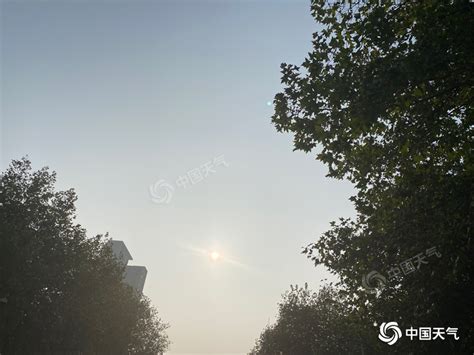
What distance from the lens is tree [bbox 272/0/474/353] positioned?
8422 millimetres

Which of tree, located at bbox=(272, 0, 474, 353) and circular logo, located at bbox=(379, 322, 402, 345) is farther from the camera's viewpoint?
circular logo, located at bbox=(379, 322, 402, 345)

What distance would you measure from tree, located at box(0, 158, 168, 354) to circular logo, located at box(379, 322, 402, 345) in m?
23.8

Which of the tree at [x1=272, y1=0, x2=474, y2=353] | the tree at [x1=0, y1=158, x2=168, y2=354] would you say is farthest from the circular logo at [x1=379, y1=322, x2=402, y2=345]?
the tree at [x1=0, y1=158, x2=168, y2=354]

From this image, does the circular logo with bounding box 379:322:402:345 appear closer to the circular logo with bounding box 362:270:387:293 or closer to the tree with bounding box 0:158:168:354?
the circular logo with bounding box 362:270:387:293

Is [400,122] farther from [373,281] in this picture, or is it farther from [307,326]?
[307,326]

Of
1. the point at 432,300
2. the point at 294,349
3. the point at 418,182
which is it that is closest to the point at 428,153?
the point at 418,182

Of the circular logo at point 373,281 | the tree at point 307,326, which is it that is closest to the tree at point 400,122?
the circular logo at point 373,281

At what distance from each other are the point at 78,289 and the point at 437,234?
29761 mm

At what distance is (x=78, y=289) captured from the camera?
31.4 m

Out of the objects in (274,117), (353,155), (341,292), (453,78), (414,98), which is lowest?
(341,292)

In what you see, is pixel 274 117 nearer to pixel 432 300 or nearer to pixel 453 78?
pixel 453 78

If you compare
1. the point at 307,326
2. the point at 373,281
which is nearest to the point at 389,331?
the point at 373,281

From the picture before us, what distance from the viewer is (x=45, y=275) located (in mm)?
27219

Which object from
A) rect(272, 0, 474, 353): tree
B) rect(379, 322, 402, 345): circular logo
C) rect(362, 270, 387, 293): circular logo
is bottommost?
rect(379, 322, 402, 345): circular logo
